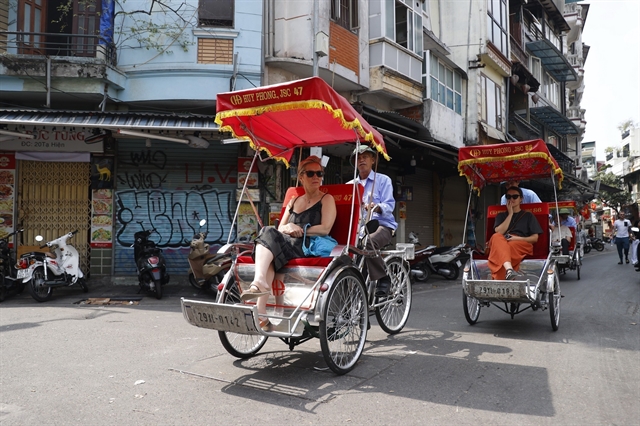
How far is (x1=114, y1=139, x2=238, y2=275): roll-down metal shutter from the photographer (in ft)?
38.4

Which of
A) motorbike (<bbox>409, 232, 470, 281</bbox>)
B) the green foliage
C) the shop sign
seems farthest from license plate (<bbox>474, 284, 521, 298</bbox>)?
the green foliage

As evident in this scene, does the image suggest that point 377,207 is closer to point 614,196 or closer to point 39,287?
point 39,287

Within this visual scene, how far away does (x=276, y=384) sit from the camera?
4.03m

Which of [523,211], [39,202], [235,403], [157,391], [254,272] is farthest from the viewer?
[39,202]

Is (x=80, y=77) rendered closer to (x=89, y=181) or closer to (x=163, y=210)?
(x=89, y=181)

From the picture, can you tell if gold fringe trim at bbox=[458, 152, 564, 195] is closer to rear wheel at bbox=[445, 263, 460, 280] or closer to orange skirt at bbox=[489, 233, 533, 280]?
orange skirt at bbox=[489, 233, 533, 280]

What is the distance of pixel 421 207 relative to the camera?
19203mm

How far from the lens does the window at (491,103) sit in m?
20.0

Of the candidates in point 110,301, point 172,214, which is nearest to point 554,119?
point 172,214

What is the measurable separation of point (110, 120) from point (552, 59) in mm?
28502

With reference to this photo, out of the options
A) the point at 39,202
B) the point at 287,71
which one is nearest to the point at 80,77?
the point at 39,202

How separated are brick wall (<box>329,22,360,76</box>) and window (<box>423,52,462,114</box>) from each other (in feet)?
11.6

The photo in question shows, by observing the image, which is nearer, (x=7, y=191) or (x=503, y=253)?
(x=503, y=253)

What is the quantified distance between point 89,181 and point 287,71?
5.30m
